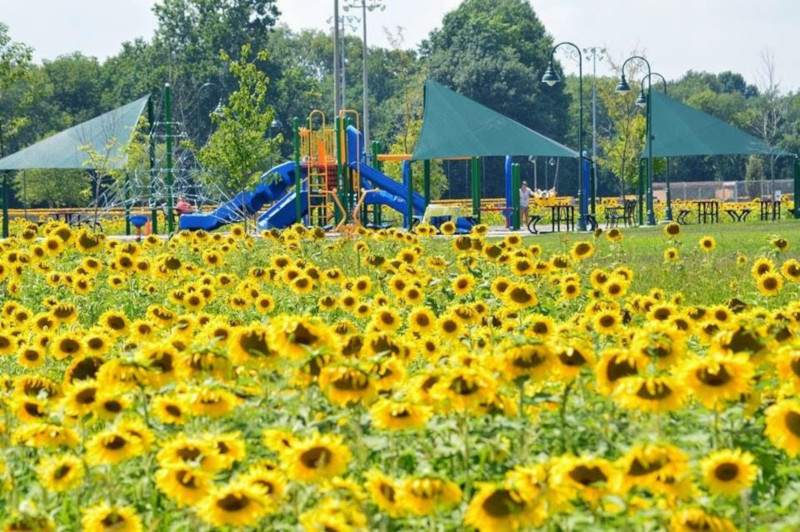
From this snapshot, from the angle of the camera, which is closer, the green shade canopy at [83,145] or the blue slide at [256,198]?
the blue slide at [256,198]

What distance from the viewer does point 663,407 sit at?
11.9 ft

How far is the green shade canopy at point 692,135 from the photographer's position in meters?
38.1

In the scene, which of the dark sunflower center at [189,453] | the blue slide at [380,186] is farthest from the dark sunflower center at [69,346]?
the blue slide at [380,186]

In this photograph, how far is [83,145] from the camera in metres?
36.7

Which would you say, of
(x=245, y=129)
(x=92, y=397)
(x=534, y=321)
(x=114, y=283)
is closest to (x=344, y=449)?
(x=92, y=397)

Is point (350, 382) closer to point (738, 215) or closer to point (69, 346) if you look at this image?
point (69, 346)

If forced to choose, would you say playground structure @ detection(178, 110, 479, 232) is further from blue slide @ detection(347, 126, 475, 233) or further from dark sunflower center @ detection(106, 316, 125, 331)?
dark sunflower center @ detection(106, 316, 125, 331)

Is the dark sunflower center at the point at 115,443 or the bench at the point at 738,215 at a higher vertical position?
the dark sunflower center at the point at 115,443

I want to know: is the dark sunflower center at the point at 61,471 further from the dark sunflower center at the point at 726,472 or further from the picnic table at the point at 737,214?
the picnic table at the point at 737,214

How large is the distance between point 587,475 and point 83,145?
34.7m

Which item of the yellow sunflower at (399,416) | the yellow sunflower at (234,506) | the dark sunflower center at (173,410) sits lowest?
the yellow sunflower at (234,506)

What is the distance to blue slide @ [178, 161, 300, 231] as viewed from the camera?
31219mm

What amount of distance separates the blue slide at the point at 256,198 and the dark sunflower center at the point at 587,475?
28.2 meters

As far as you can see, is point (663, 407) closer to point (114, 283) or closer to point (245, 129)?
point (114, 283)
